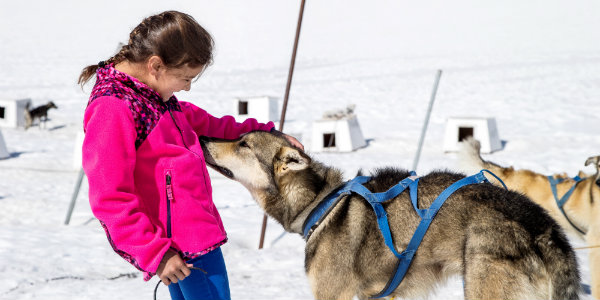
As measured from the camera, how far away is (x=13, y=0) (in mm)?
70000

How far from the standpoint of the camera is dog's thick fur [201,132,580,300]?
8.05 feet

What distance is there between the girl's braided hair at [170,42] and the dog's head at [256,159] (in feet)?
2.58

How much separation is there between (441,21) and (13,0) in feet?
175

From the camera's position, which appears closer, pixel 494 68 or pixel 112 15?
pixel 494 68

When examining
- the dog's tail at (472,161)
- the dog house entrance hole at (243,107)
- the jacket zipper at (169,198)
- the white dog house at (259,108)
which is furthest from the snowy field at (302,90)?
the dog house entrance hole at (243,107)

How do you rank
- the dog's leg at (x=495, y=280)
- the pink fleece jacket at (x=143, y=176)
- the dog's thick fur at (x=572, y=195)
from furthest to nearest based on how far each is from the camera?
the dog's thick fur at (x=572, y=195) → the dog's leg at (x=495, y=280) → the pink fleece jacket at (x=143, y=176)

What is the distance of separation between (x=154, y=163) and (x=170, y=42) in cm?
45

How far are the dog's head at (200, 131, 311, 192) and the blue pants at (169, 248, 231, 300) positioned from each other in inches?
28.4

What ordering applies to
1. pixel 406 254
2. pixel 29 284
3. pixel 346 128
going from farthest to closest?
pixel 346 128
pixel 29 284
pixel 406 254

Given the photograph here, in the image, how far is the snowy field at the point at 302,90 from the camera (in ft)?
16.4

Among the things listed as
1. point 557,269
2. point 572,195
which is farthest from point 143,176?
point 572,195

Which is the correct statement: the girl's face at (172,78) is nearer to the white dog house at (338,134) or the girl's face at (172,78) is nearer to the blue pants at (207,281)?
the blue pants at (207,281)

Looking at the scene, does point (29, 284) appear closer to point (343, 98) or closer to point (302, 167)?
point (302, 167)

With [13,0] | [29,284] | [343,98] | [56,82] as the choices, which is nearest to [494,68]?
[343,98]
